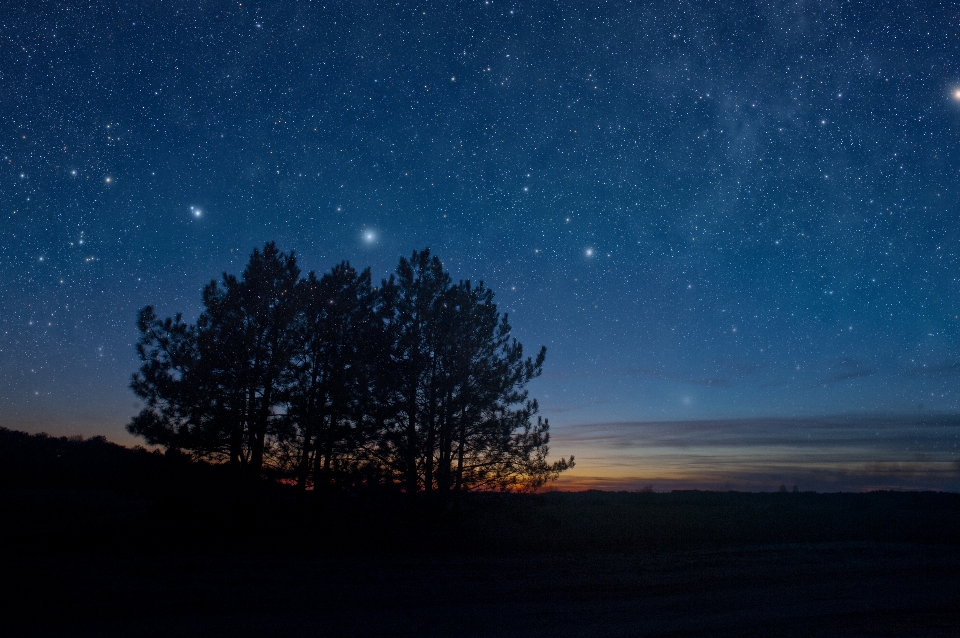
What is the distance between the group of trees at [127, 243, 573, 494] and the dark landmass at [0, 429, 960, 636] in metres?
1.00

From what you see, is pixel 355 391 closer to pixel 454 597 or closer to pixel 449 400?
pixel 449 400

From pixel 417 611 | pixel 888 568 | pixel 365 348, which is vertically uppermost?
pixel 365 348

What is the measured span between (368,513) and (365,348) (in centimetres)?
569

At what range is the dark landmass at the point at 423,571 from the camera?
7.96 meters

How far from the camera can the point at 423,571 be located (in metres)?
12.2

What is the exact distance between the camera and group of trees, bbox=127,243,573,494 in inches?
758

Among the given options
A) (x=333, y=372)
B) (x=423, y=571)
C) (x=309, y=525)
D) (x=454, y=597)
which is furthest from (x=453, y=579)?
(x=333, y=372)

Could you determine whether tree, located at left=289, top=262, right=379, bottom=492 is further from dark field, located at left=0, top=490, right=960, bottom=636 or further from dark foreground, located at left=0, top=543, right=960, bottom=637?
dark foreground, located at left=0, top=543, right=960, bottom=637

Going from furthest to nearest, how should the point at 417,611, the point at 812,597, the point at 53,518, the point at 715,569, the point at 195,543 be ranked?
the point at 53,518 → the point at 195,543 → the point at 715,569 → the point at 812,597 → the point at 417,611

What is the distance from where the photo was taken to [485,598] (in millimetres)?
9633

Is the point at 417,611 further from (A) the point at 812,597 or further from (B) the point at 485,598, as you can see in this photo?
(A) the point at 812,597

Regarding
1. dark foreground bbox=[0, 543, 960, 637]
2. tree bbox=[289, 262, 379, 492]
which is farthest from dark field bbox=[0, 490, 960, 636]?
tree bbox=[289, 262, 379, 492]

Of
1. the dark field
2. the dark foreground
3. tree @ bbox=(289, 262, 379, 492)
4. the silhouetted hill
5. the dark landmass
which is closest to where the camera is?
the dark foreground

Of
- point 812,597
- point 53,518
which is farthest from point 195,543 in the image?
point 812,597
